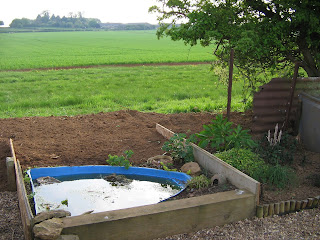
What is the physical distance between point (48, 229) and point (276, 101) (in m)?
5.08

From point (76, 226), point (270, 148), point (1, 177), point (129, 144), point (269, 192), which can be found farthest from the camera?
point (129, 144)

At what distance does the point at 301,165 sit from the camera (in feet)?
19.6

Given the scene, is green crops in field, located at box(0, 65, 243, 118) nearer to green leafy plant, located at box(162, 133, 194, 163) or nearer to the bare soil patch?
the bare soil patch

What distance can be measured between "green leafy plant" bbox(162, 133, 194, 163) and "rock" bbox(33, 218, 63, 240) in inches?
110

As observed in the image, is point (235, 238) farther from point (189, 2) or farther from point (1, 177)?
point (189, 2)

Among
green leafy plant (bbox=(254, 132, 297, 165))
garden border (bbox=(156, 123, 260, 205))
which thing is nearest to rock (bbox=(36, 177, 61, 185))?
garden border (bbox=(156, 123, 260, 205))

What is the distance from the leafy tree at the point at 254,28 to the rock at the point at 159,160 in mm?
2579

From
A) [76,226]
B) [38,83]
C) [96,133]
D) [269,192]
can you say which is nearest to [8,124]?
[96,133]

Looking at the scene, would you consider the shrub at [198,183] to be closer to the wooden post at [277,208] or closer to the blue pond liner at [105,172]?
the blue pond liner at [105,172]

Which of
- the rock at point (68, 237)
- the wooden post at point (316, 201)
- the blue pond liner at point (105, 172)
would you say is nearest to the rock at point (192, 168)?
the blue pond liner at point (105, 172)

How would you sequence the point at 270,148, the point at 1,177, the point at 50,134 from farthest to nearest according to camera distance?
the point at 50,134 < the point at 270,148 < the point at 1,177

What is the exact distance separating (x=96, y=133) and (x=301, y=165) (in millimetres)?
4015

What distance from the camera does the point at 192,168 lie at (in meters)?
5.71

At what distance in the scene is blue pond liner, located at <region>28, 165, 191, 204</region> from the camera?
227 inches
